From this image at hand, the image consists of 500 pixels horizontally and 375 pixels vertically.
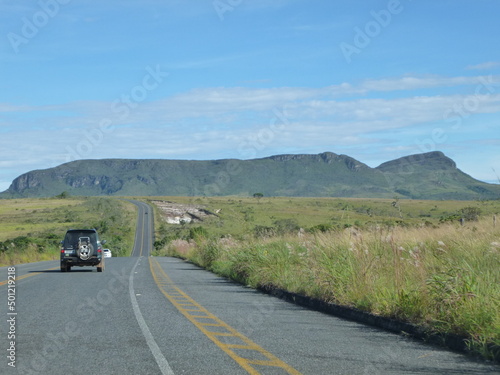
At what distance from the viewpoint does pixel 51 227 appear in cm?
9138

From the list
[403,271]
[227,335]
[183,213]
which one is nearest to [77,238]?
[403,271]

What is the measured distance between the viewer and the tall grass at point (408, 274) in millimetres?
9805

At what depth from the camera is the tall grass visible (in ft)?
32.2

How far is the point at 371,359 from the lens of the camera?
875 cm

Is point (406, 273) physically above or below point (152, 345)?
above

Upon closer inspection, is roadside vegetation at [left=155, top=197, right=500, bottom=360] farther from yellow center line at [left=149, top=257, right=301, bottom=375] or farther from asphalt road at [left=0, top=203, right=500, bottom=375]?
yellow center line at [left=149, top=257, right=301, bottom=375]

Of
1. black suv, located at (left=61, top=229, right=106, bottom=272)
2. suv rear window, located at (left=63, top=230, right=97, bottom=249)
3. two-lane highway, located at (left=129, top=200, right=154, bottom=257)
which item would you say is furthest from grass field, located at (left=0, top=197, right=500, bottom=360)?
two-lane highway, located at (left=129, top=200, right=154, bottom=257)

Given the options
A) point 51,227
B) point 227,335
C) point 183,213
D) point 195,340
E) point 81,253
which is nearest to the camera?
point 195,340

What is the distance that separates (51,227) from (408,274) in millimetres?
83771

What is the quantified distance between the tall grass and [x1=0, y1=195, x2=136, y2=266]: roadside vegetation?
85.9 feet

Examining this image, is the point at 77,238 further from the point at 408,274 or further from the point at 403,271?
the point at 408,274

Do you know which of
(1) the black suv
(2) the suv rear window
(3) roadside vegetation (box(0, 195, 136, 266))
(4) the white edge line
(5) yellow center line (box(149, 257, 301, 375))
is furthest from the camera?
(3) roadside vegetation (box(0, 195, 136, 266))

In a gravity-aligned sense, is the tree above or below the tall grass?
above

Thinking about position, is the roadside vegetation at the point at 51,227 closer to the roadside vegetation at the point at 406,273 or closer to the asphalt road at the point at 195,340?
the roadside vegetation at the point at 406,273
